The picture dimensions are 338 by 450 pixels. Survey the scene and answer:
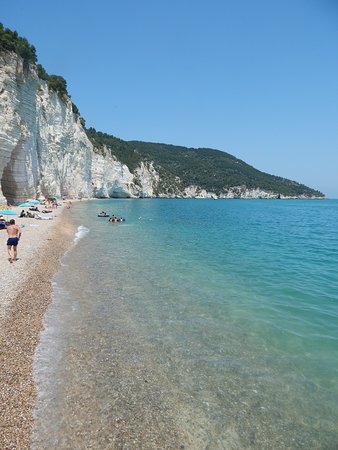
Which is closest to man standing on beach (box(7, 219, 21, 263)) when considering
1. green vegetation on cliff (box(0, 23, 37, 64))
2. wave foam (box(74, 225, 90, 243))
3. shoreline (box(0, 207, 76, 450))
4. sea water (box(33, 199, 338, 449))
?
shoreline (box(0, 207, 76, 450))

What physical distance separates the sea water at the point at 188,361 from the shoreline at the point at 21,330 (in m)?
0.25

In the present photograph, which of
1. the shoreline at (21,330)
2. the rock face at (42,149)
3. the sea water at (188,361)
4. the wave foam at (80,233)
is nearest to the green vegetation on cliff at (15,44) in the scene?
the rock face at (42,149)

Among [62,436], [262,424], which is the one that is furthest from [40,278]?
[262,424]

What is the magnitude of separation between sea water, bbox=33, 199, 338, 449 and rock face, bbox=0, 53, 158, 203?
1107 inches

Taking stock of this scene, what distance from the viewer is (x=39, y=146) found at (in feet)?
170

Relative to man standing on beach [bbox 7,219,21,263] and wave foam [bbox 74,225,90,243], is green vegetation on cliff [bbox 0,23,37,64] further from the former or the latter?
man standing on beach [bbox 7,219,21,263]

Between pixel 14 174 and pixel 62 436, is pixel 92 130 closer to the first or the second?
pixel 14 174

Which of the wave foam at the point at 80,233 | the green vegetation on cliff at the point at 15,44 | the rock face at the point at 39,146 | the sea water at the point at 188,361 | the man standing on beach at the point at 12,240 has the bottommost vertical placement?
the wave foam at the point at 80,233

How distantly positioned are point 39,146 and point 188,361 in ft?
169

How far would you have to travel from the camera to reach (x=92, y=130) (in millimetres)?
130375

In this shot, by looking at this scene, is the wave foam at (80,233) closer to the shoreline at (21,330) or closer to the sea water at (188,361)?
the shoreline at (21,330)

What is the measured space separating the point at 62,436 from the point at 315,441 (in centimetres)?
407

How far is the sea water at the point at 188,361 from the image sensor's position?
538 cm

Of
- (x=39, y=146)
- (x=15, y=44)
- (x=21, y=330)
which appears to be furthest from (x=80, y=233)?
(x=39, y=146)
